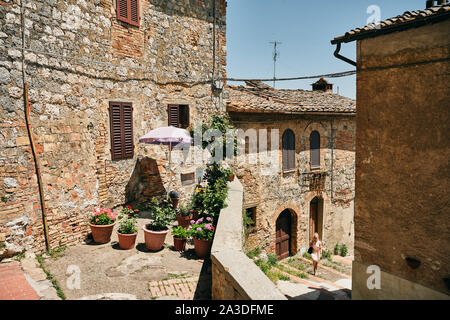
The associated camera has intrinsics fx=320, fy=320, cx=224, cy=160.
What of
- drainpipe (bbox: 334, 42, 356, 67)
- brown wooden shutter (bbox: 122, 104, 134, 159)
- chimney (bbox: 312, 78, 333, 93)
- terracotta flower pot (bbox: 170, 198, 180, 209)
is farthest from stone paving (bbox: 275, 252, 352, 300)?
chimney (bbox: 312, 78, 333, 93)

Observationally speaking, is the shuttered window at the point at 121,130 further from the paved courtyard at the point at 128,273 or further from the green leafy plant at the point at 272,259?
the green leafy plant at the point at 272,259

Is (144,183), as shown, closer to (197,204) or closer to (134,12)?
(197,204)

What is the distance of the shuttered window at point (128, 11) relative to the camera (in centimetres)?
734

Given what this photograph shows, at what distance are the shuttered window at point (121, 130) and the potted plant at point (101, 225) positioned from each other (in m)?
1.39

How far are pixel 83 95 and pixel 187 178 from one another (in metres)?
3.90

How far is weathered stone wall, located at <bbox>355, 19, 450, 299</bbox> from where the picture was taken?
5121mm

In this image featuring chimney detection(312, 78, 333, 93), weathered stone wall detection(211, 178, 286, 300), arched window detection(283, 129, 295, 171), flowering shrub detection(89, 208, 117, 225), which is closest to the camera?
weathered stone wall detection(211, 178, 286, 300)

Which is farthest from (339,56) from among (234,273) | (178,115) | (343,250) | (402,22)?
(343,250)

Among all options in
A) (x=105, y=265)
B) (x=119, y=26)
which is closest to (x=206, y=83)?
(x=119, y=26)

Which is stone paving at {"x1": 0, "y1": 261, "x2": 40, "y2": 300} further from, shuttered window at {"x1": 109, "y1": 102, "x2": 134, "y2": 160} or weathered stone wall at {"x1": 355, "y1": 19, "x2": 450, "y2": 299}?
weathered stone wall at {"x1": 355, "y1": 19, "x2": 450, "y2": 299}

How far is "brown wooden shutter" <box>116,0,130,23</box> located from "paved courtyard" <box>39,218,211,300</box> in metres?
5.04

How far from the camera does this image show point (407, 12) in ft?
18.9

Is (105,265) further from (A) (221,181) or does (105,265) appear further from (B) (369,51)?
(B) (369,51)
